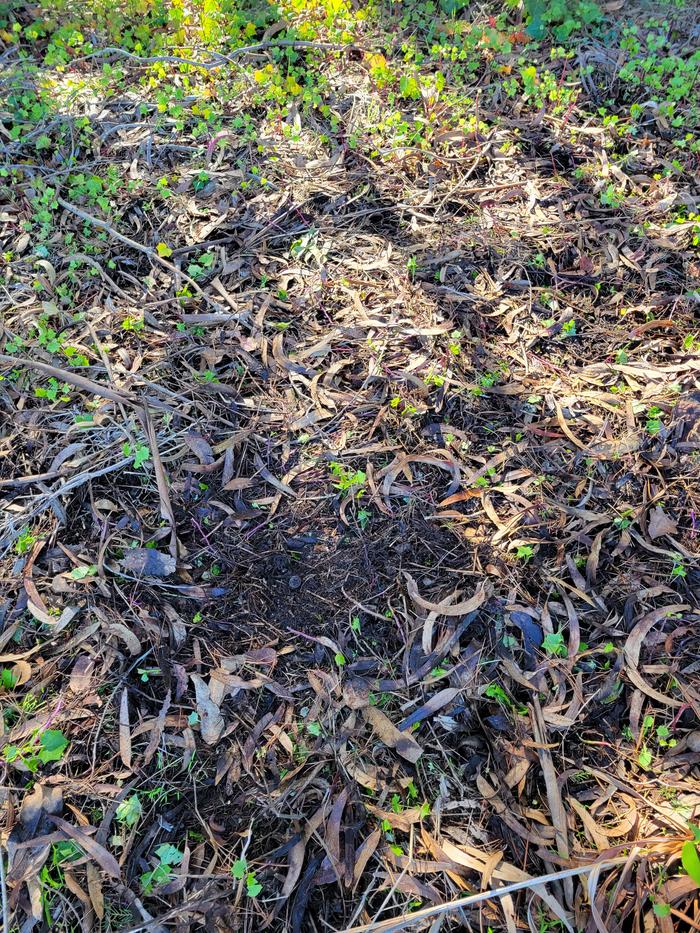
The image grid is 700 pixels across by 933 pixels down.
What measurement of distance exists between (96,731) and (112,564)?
19.8 inches

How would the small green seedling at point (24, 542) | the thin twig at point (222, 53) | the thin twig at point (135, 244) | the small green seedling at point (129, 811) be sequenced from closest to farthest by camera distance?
the small green seedling at point (129, 811) → the small green seedling at point (24, 542) → the thin twig at point (135, 244) → the thin twig at point (222, 53)

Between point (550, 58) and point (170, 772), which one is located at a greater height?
point (550, 58)

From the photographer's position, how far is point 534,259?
2.54 meters

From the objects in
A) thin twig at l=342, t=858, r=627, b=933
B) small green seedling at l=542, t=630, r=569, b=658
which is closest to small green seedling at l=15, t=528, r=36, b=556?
thin twig at l=342, t=858, r=627, b=933

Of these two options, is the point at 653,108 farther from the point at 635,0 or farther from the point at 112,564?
the point at 112,564

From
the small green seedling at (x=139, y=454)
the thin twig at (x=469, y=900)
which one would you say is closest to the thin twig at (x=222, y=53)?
the small green seedling at (x=139, y=454)

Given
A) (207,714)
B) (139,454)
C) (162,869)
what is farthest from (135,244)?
(162,869)

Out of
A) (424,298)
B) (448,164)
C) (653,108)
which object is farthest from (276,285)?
(653,108)

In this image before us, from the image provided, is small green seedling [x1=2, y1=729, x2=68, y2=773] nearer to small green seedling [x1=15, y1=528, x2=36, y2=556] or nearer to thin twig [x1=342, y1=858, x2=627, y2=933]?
small green seedling [x1=15, y1=528, x2=36, y2=556]

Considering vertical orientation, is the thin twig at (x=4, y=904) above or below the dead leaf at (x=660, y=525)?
below

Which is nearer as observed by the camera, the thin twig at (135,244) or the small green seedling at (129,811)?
the small green seedling at (129,811)

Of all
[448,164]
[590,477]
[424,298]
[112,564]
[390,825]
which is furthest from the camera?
[448,164]

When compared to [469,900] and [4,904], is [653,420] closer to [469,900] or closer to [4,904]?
[469,900]

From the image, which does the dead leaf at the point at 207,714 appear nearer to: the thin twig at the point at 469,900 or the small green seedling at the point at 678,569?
the thin twig at the point at 469,900
